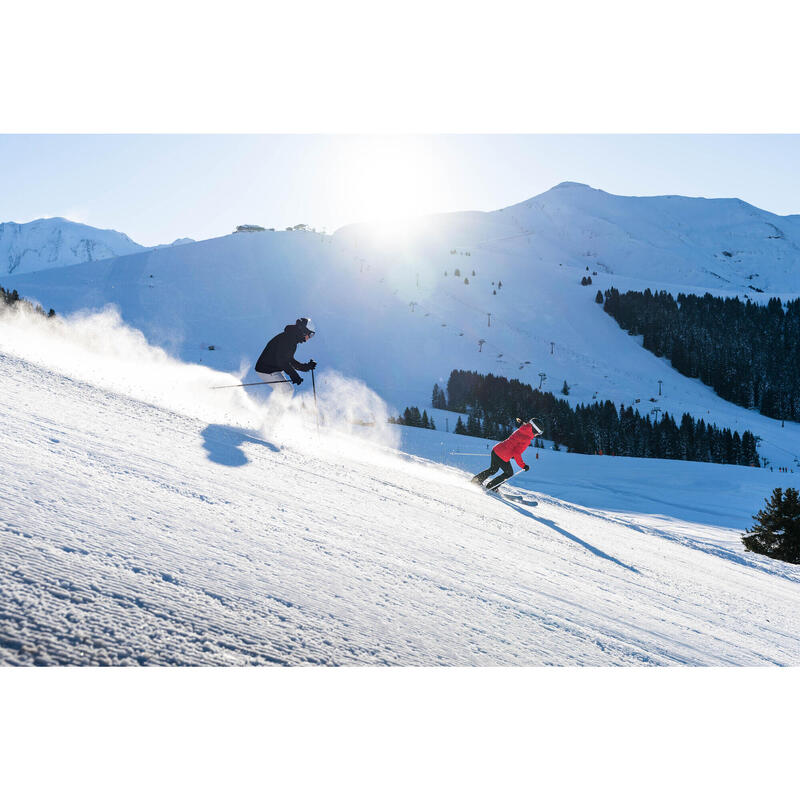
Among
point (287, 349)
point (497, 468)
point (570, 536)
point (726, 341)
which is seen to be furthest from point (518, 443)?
point (726, 341)

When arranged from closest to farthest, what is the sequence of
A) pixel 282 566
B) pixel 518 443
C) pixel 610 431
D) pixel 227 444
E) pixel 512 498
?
1. pixel 282 566
2. pixel 227 444
3. pixel 518 443
4. pixel 512 498
5. pixel 610 431

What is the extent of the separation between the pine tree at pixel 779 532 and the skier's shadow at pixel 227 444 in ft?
35.4

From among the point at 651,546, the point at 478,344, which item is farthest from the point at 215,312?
the point at 651,546

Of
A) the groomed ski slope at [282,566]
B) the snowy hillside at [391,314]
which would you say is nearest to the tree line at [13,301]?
the groomed ski slope at [282,566]

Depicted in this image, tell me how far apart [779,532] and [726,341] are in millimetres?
102607

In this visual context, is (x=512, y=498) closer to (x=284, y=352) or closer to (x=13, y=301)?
(x=284, y=352)

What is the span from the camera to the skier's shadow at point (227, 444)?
18.7 ft

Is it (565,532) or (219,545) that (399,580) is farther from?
(565,532)

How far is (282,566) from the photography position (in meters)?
3.23

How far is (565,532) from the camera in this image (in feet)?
26.8

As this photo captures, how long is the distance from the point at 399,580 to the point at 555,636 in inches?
41.0

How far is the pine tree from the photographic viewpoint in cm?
1162

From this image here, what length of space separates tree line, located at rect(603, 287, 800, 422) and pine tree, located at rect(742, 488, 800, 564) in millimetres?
91769

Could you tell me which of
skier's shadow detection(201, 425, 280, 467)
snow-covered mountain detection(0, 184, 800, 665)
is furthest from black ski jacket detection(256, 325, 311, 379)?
skier's shadow detection(201, 425, 280, 467)
